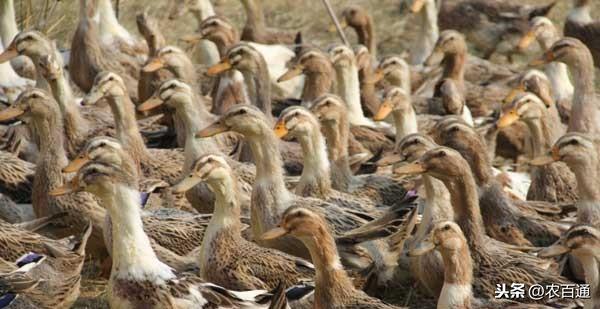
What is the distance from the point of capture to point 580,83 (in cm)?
959

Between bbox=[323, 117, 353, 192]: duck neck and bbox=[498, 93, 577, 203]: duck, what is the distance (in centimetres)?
114

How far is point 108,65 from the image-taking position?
420 inches

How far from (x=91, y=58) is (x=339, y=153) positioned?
2812 mm

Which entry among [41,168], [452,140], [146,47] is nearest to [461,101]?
[452,140]

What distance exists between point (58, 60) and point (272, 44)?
307 centimetres

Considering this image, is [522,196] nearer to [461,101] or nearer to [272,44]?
[461,101]

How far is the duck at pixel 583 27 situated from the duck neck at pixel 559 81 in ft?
5.02

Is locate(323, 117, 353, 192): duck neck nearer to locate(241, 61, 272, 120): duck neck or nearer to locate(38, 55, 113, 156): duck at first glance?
locate(241, 61, 272, 120): duck neck

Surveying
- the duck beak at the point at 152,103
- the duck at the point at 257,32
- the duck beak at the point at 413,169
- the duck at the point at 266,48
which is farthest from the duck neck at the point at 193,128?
the duck at the point at 257,32

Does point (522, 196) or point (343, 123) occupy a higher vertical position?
point (343, 123)

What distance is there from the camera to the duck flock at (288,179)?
21.9 feet

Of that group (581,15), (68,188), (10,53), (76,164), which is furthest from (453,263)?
(581,15)

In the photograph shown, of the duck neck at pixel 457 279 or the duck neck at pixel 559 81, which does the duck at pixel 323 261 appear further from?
the duck neck at pixel 559 81

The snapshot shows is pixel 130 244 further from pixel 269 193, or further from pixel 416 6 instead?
pixel 416 6
